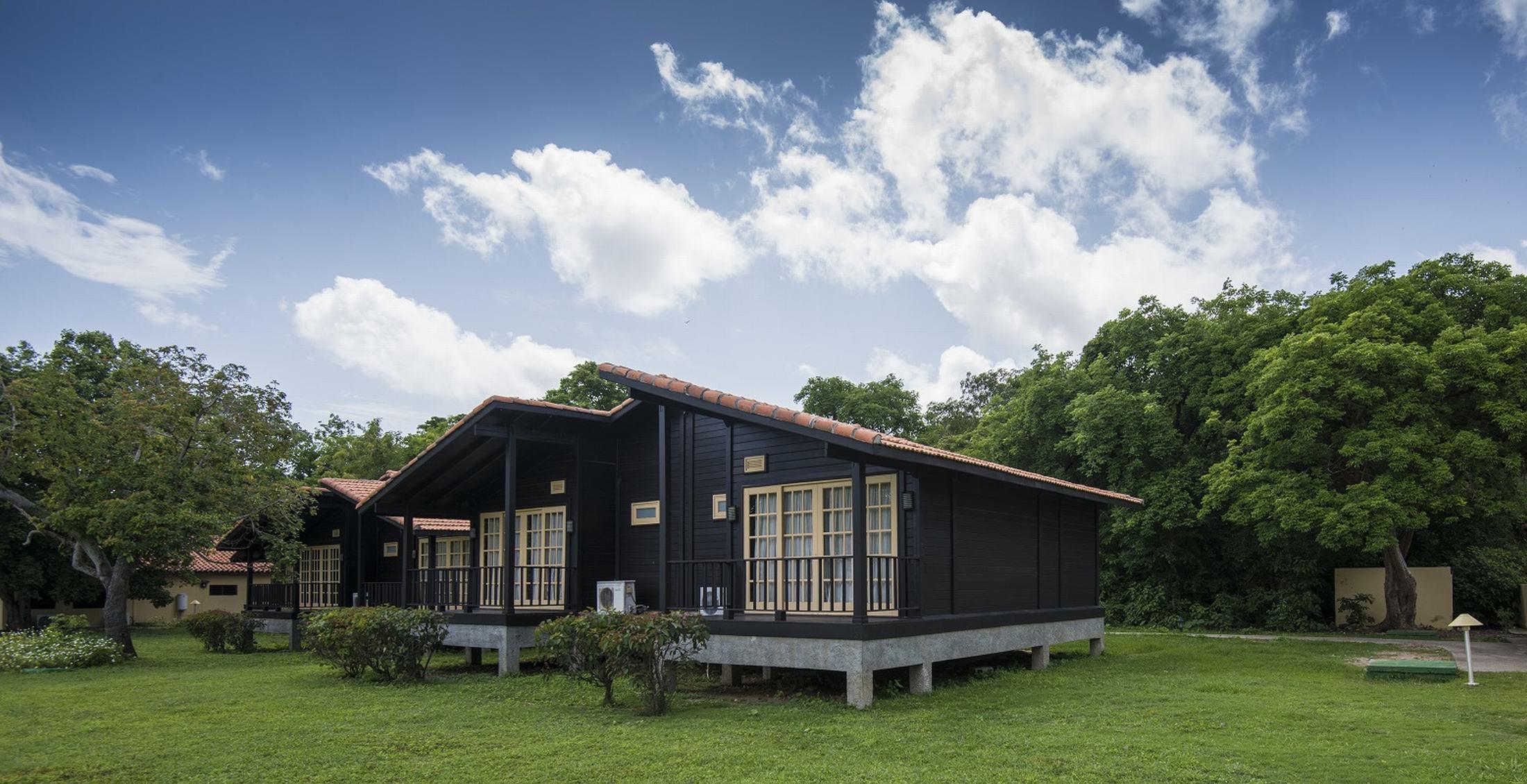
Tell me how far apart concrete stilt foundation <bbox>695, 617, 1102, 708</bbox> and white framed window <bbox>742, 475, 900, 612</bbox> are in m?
0.65

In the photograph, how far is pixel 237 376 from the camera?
2123cm

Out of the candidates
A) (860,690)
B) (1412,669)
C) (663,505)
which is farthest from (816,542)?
(1412,669)

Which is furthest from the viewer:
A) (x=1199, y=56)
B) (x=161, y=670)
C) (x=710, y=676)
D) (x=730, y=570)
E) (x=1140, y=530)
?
(x=1140, y=530)

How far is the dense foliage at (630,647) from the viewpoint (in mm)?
11219

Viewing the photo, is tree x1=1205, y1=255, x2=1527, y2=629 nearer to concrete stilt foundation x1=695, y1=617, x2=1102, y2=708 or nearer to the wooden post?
concrete stilt foundation x1=695, y1=617, x2=1102, y2=708

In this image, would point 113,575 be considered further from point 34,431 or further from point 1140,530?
point 1140,530

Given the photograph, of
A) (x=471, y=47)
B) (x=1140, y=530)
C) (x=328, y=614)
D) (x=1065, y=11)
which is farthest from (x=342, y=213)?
(x=1140, y=530)

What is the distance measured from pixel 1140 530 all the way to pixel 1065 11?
42.7ft

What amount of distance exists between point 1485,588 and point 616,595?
71.8 feet

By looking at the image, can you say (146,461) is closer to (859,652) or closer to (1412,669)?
(859,652)

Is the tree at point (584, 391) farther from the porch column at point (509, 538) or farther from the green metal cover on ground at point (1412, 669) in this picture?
the green metal cover on ground at point (1412, 669)

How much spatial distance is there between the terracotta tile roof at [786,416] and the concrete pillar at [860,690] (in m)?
2.63

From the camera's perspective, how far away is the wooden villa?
1254 centimetres

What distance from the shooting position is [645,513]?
16469mm
